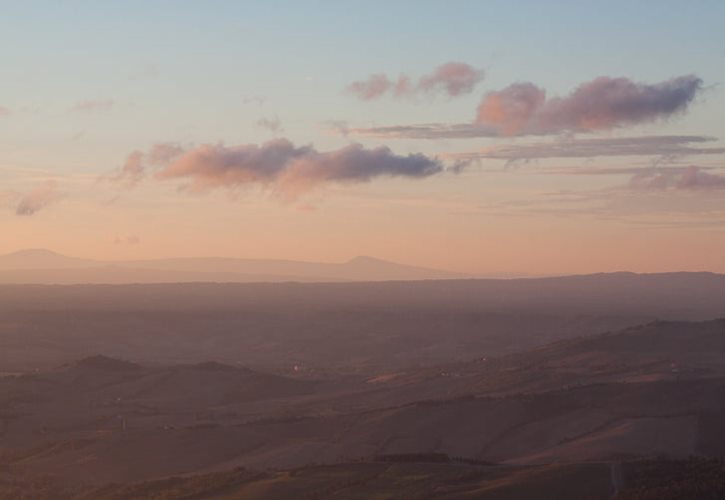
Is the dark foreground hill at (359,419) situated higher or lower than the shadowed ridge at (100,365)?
lower

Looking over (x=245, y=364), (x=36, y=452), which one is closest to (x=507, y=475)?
(x=36, y=452)

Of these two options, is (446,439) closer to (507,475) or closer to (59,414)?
(507,475)

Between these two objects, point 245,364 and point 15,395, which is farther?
point 245,364

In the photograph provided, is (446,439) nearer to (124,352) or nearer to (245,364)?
(245,364)

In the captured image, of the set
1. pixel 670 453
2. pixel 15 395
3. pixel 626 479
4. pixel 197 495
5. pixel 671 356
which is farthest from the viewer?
pixel 671 356

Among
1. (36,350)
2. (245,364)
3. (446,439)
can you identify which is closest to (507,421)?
(446,439)

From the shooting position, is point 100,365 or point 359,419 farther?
point 100,365

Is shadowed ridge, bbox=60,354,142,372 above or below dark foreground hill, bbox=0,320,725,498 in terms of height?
above

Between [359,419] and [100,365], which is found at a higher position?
[100,365]

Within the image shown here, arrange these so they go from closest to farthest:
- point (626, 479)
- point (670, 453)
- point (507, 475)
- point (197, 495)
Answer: point (626, 479) → point (507, 475) → point (197, 495) → point (670, 453)

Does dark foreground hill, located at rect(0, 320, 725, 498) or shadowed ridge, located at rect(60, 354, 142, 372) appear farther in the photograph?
shadowed ridge, located at rect(60, 354, 142, 372)

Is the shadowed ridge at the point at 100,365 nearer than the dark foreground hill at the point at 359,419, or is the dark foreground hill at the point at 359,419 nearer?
the dark foreground hill at the point at 359,419
